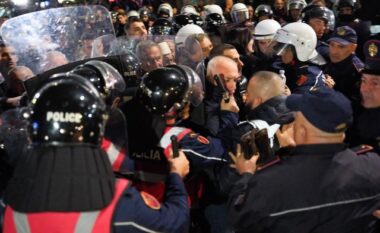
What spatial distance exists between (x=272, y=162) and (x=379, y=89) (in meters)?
1.65

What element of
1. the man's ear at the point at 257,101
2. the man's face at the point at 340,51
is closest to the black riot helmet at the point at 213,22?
the man's face at the point at 340,51

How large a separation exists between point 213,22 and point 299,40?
385 cm

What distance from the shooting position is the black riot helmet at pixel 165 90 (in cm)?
285

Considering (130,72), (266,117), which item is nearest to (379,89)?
(266,117)

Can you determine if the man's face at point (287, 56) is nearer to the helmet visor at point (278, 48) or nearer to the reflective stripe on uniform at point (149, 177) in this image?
the helmet visor at point (278, 48)

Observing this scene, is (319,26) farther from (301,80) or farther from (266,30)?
(301,80)

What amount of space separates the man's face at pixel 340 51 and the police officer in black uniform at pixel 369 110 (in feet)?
4.26

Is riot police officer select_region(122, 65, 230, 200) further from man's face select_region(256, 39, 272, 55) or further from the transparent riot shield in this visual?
man's face select_region(256, 39, 272, 55)

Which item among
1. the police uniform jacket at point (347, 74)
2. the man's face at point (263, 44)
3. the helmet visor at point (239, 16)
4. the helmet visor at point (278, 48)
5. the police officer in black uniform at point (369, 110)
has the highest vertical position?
the police officer in black uniform at point (369, 110)

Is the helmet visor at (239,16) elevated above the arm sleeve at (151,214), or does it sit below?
below

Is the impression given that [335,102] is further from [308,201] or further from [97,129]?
[97,129]

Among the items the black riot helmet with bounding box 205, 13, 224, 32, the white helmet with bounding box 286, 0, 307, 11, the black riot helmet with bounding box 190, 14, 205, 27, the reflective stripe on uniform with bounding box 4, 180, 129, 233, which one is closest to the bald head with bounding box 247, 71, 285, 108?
the reflective stripe on uniform with bounding box 4, 180, 129, 233

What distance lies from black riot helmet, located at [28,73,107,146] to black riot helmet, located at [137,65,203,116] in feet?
3.36

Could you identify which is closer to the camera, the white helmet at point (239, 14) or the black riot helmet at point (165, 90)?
the black riot helmet at point (165, 90)
